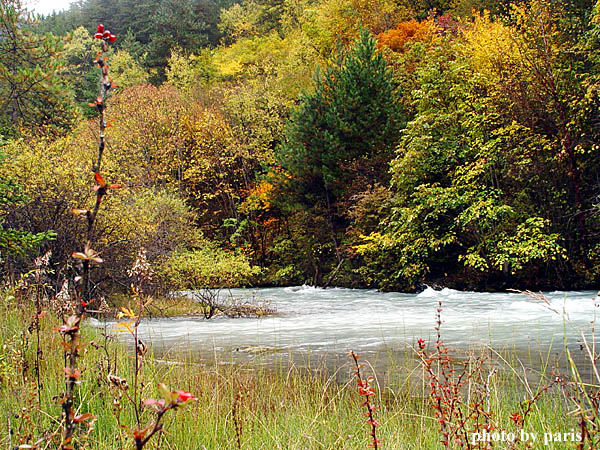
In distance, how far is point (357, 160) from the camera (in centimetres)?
2158

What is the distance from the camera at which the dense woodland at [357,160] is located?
13.7 m

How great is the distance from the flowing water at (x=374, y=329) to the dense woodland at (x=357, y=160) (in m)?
2.31

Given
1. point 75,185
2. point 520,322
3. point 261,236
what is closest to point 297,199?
point 261,236

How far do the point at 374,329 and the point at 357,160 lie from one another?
12217 mm

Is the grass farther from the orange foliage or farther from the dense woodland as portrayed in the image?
the orange foliage

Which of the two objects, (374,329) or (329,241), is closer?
(374,329)

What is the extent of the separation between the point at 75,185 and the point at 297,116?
41.0ft

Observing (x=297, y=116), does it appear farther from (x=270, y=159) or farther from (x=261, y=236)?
(x=261, y=236)

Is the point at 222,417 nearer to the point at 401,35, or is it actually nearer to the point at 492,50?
the point at 492,50

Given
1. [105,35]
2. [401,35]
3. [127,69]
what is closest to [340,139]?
[401,35]

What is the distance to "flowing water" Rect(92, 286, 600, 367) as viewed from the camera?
24.8ft

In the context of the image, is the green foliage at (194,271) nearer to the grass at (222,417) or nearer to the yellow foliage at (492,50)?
the grass at (222,417)

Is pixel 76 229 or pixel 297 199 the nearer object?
pixel 76 229

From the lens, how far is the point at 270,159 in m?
26.7
